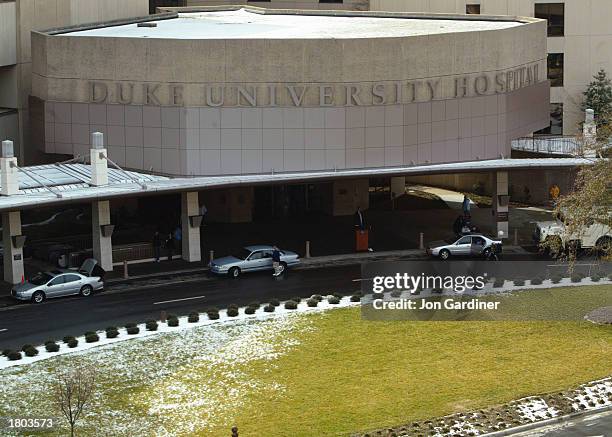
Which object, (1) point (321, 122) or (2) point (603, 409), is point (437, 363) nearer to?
(2) point (603, 409)

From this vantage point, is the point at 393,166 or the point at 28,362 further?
the point at 393,166

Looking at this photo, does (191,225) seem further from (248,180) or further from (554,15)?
(554,15)

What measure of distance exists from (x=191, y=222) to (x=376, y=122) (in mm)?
10524

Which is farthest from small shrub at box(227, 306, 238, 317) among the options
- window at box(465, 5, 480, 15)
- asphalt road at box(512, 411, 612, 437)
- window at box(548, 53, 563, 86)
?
window at box(465, 5, 480, 15)

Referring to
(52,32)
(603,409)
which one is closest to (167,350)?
(603,409)

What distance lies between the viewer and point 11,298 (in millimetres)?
68188

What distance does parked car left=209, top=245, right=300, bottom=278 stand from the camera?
2854 inches

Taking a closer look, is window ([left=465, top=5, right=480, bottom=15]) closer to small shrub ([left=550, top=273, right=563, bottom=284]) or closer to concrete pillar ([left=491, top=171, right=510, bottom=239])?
concrete pillar ([left=491, top=171, right=510, bottom=239])

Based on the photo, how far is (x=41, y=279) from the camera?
68.2 meters

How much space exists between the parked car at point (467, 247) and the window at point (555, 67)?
23.2 metres

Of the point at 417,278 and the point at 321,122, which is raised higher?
the point at 321,122

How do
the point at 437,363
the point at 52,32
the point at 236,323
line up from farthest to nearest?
the point at 52,32 → the point at 236,323 → the point at 437,363

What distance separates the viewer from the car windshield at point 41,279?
68000 mm

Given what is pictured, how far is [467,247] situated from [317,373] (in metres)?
22.2
